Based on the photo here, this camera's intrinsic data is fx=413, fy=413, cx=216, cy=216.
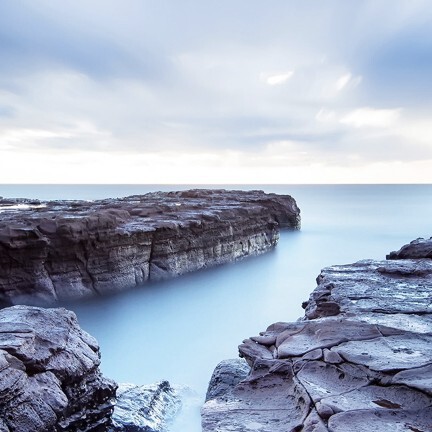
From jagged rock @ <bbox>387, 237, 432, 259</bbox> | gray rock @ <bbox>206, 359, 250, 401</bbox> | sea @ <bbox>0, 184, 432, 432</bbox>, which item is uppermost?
jagged rock @ <bbox>387, 237, 432, 259</bbox>

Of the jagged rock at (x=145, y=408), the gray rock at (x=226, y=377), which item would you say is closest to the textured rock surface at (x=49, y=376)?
the jagged rock at (x=145, y=408)

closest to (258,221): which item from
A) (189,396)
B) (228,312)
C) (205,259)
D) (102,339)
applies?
(205,259)

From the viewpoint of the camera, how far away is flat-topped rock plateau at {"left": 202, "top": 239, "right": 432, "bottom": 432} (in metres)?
3.01

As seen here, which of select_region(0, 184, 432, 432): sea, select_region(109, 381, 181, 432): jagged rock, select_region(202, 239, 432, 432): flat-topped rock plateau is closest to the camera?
select_region(202, 239, 432, 432): flat-topped rock plateau

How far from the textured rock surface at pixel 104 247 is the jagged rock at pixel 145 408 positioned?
4942mm

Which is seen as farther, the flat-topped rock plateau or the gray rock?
the gray rock

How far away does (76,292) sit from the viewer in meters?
10.3

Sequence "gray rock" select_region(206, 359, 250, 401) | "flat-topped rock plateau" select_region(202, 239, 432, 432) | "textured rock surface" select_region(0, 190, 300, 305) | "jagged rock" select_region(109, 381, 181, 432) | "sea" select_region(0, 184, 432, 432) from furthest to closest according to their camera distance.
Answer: "textured rock surface" select_region(0, 190, 300, 305), "sea" select_region(0, 184, 432, 432), "gray rock" select_region(206, 359, 250, 401), "jagged rock" select_region(109, 381, 181, 432), "flat-topped rock plateau" select_region(202, 239, 432, 432)

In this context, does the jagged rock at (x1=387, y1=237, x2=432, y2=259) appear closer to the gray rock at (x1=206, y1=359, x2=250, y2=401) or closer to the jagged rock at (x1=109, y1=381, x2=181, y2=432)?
the gray rock at (x1=206, y1=359, x2=250, y2=401)

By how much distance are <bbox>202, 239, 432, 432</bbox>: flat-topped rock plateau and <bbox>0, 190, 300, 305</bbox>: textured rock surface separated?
6.02m

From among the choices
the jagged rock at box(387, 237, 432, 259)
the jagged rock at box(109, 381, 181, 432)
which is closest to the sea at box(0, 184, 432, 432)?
the jagged rock at box(109, 381, 181, 432)

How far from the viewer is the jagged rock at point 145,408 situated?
4.77 m

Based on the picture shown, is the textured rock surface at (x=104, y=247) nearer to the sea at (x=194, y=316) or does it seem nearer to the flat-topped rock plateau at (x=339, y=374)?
the sea at (x=194, y=316)

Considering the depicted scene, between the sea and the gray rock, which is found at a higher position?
the gray rock
